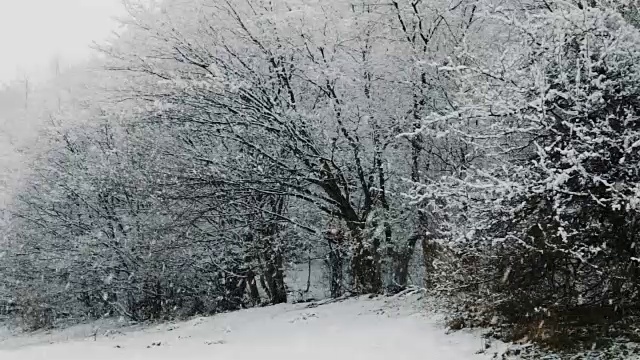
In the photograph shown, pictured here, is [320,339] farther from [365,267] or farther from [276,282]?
[276,282]

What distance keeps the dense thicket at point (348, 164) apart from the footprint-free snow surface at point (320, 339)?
659 mm

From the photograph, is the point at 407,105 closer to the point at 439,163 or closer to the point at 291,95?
the point at 439,163

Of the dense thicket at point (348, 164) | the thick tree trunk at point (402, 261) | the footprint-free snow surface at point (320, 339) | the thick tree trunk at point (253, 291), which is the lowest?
the footprint-free snow surface at point (320, 339)

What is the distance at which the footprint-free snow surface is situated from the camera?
7.08 meters

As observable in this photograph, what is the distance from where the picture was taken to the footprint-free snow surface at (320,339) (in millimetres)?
7082

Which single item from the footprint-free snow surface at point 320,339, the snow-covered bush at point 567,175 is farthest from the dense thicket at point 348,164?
the footprint-free snow surface at point 320,339

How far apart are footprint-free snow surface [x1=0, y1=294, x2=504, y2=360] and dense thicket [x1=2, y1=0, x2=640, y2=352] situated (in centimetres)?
66

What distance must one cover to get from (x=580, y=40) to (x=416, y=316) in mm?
4639

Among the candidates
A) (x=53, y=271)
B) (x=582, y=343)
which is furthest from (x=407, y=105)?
(x=53, y=271)

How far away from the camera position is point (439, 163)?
41.2 feet

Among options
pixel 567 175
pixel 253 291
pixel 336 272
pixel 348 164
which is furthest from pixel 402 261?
pixel 567 175

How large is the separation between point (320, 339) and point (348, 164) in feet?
18.9

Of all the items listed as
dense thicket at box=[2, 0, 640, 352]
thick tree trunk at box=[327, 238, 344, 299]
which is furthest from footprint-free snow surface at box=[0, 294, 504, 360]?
thick tree trunk at box=[327, 238, 344, 299]

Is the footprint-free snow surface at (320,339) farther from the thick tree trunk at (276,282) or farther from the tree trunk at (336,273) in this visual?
the thick tree trunk at (276,282)
